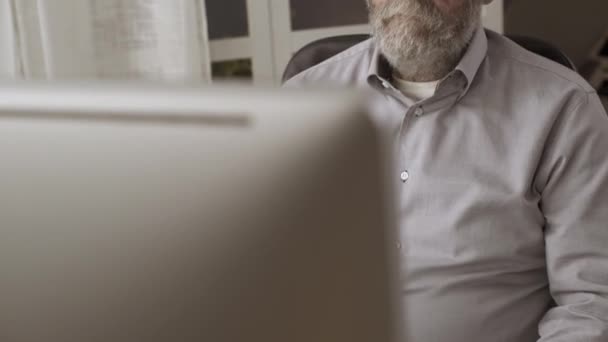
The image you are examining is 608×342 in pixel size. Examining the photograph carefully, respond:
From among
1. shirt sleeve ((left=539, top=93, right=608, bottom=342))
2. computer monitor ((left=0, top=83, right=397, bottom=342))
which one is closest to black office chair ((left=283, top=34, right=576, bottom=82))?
shirt sleeve ((left=539, top=93, right=608, bottom=342))

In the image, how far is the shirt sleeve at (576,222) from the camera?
1.11m

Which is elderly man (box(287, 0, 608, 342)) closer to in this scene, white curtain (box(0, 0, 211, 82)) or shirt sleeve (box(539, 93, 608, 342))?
shirt sleeve (box(539, 93, 608, 342))

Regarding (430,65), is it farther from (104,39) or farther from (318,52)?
(104,39)

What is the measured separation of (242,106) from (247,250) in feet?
0.28

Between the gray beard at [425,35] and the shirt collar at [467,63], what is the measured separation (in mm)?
22

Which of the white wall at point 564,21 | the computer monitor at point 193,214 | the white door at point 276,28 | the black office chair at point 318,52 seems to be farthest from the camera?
the white wall at point 564,21

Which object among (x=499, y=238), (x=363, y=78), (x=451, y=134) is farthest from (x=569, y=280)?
(x=363, y=78)

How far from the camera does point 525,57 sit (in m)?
1.28

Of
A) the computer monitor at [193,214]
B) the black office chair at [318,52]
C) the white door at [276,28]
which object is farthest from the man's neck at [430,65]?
the computer monitor at [193,214]

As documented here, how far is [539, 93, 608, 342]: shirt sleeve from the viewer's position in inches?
43.8

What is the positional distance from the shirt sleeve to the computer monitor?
2.50ft

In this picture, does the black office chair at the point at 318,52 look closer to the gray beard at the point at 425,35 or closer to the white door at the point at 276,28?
the gray beard at the point at 425,35

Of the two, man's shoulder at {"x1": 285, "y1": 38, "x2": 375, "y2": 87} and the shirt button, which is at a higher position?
man's shoulder at {"x1": 285, "y1": 38, "x2": 375, "y2": 87}

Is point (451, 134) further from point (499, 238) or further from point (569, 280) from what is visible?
point (569, 280)
